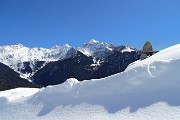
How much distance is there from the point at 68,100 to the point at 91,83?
165cm

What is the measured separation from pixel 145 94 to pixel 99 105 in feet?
8.20

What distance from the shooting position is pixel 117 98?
17.5 meters

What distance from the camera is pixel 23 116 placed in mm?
19516

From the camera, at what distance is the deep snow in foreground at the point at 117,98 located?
1588cm

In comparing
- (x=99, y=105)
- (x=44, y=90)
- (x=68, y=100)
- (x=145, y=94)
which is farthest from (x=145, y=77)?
(x=44, y=90)

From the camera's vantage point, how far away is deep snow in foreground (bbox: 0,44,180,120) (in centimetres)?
1588

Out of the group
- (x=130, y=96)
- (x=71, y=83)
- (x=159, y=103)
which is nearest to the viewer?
(x=159, y=103)

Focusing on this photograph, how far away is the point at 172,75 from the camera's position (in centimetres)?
1683

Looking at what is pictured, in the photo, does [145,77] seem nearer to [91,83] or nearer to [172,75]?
[172,75]

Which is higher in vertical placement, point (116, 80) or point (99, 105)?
point (116, 80)

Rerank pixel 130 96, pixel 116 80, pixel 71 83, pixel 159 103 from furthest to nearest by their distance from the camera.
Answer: pixel 71 83, pixel 116 80, pixel 130 96, pixel 159 103

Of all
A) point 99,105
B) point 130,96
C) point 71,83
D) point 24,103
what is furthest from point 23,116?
point 130,96

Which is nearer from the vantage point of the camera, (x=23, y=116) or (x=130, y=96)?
(x=130, y=96)

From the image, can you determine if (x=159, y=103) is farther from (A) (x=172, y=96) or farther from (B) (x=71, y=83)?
(B) (x=71, y=83)
